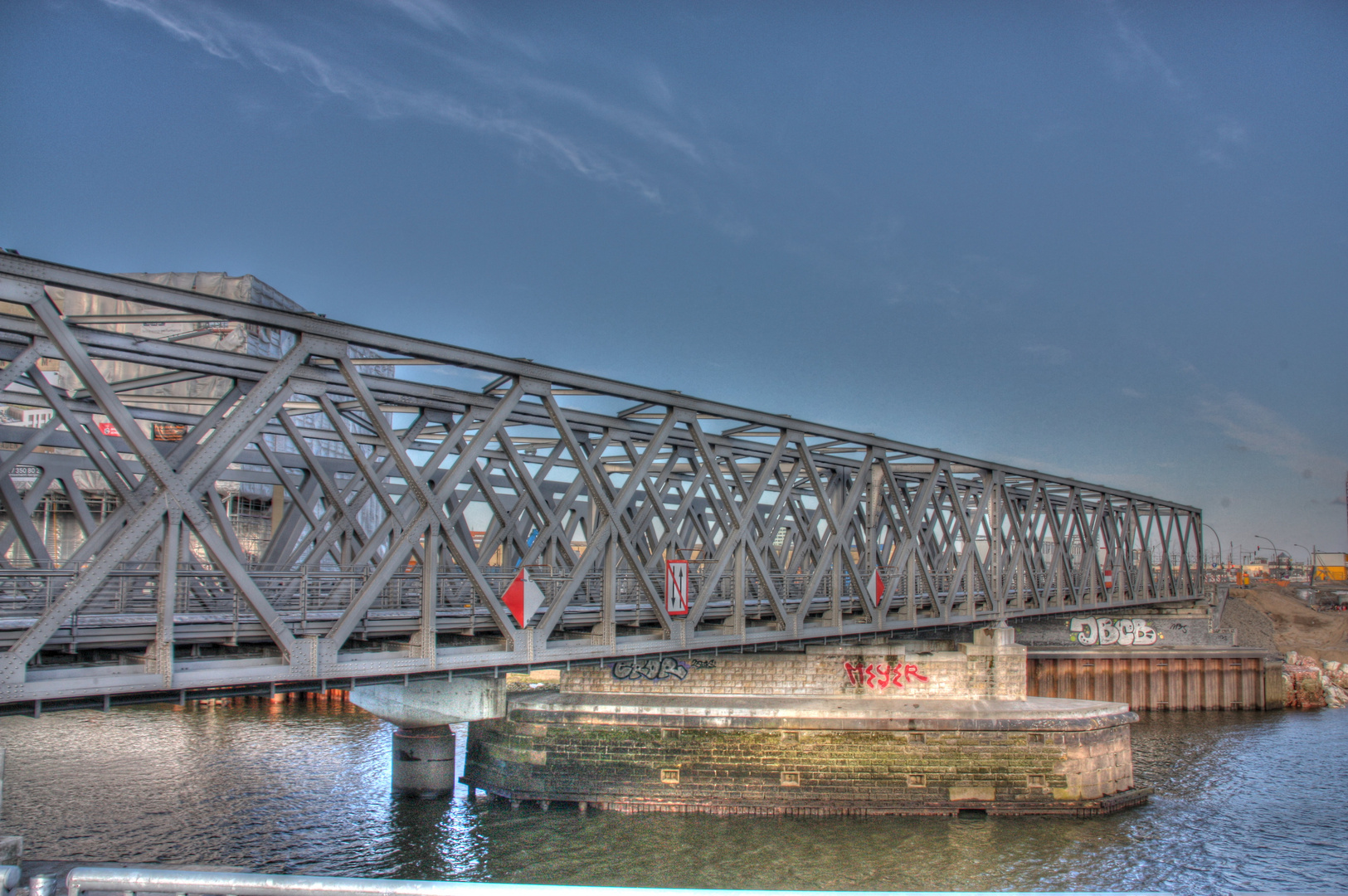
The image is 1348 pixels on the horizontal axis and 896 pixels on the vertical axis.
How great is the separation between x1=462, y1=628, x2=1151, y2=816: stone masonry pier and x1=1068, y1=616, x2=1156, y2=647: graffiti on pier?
101 ft

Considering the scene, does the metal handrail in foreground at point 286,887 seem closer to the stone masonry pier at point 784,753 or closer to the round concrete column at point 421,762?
the round concrete column at point 421,762

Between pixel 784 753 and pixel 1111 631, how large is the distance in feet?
131

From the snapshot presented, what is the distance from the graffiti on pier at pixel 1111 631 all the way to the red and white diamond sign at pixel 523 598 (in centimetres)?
4832

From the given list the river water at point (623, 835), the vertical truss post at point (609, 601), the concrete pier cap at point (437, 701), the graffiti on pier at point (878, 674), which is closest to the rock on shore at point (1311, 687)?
the river water at point (623, 835)

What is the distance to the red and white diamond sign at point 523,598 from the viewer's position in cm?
2136

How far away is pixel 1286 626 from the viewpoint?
3423 inches

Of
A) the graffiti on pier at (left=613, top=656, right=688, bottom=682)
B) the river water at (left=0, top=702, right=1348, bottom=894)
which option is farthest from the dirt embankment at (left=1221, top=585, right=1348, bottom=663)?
the graffiti on pier at (left=613, top=656, right=688, bottom=682)

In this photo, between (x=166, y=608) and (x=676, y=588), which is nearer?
(x=166, y=608)

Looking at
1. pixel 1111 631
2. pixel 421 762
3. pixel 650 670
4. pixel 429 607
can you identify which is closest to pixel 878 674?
pixel 650 670

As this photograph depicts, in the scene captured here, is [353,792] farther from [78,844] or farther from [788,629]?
[788,629]

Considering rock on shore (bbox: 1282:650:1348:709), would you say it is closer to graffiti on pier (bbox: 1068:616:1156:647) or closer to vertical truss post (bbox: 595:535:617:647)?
graffiti on pier (bbox: 1068:616:1156:647)

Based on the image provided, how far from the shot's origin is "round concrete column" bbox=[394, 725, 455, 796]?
3127 cm

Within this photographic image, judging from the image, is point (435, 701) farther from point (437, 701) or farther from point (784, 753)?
point (784, 753)

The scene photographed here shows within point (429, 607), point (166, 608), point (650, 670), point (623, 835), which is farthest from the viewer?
point (650, 670)
